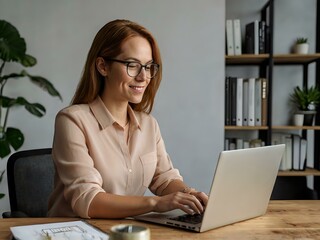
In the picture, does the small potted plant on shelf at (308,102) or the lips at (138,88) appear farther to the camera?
the small potted plant on shelf at (308,102)

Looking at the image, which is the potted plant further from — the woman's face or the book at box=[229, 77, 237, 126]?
the woman's face

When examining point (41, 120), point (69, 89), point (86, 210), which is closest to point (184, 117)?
point (69, 89)

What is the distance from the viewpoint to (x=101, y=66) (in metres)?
1.55

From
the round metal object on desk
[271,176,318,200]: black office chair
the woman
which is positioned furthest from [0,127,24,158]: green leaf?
the round metal object on desk

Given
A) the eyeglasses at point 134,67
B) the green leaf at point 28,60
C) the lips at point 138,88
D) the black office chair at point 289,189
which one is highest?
the green leaf at point 28,60

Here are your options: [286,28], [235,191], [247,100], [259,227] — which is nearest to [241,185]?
[235,191]

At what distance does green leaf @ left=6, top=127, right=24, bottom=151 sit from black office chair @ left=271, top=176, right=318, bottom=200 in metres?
1.89

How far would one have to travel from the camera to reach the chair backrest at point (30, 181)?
1767mm

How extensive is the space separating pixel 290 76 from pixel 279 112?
0.29 metres

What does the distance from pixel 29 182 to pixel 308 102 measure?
2075 millimetres

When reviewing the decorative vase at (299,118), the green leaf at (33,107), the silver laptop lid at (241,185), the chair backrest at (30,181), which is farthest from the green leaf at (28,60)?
the silver laptop lid at (241,185)

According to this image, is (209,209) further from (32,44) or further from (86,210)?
(32,44)

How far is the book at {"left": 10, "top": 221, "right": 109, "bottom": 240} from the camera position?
1.00 m

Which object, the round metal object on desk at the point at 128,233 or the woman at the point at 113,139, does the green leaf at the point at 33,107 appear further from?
the round metal object on desk at the point at 128,233
